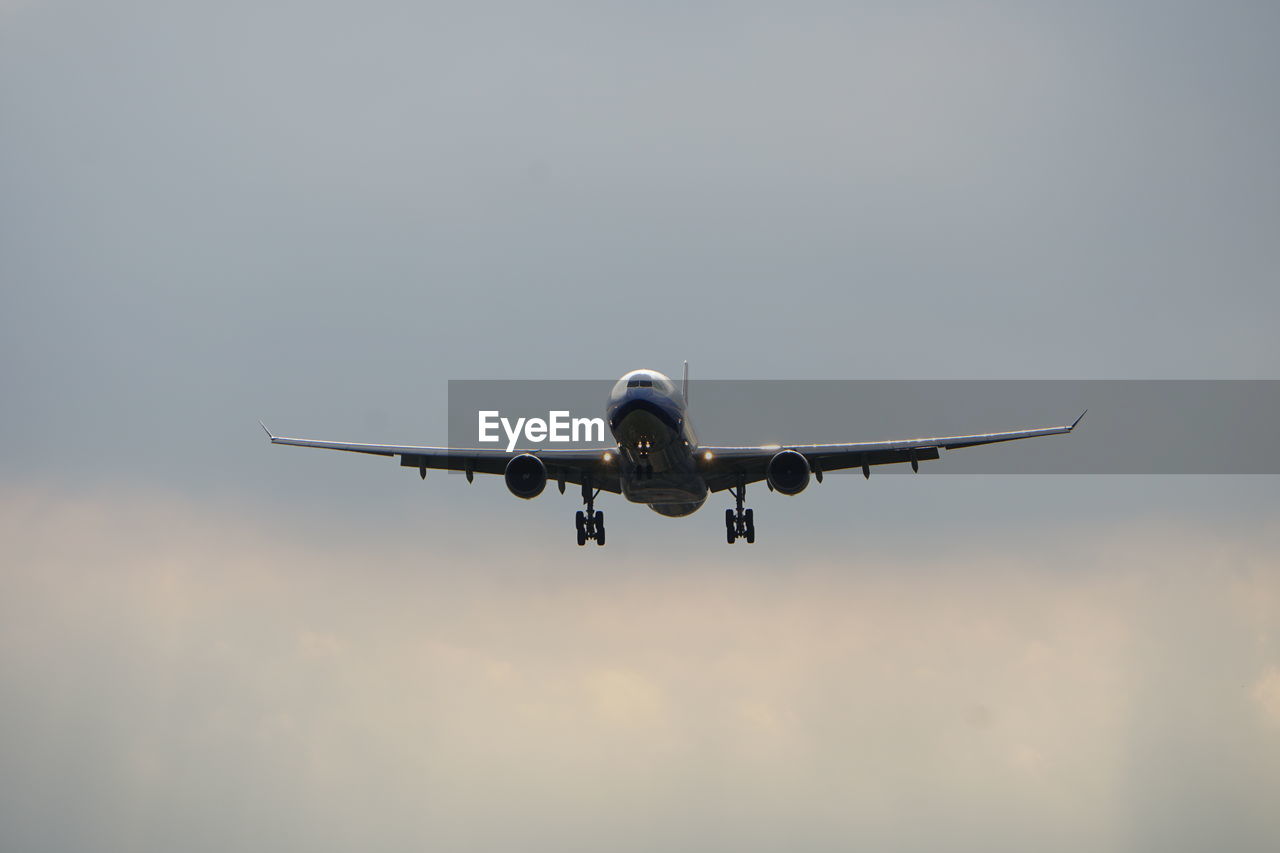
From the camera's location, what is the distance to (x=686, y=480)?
162ft

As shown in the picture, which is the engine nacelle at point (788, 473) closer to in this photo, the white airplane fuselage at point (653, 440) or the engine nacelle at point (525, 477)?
the white airplane fuselage at point (653, 440)

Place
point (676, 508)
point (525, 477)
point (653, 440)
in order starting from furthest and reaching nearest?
point (676, 508), point (525, 477), point (653, 440)

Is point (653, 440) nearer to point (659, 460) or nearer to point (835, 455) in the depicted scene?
point (659, 460)

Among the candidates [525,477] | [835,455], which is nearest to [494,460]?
[525,477]

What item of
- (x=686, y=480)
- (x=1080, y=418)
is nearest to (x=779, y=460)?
(x=686, y=480)

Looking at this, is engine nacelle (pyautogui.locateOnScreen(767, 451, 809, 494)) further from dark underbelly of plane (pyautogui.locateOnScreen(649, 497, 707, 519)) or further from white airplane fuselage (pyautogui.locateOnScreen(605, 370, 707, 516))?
dark underbelly of plane (pyautogui.locateOnScreen(649, 497, 707, 519))

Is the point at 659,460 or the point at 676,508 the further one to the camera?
the point at 676,508

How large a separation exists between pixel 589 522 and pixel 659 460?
28.3 feet

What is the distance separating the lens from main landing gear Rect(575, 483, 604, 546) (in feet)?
180

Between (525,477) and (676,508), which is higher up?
(525,477)

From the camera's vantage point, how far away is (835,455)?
172 feet

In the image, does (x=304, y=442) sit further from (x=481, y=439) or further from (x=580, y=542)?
(x=580, y=542)

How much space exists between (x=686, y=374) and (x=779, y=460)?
1528 cm

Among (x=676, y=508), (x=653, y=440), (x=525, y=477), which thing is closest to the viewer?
(x=653, y=440)
